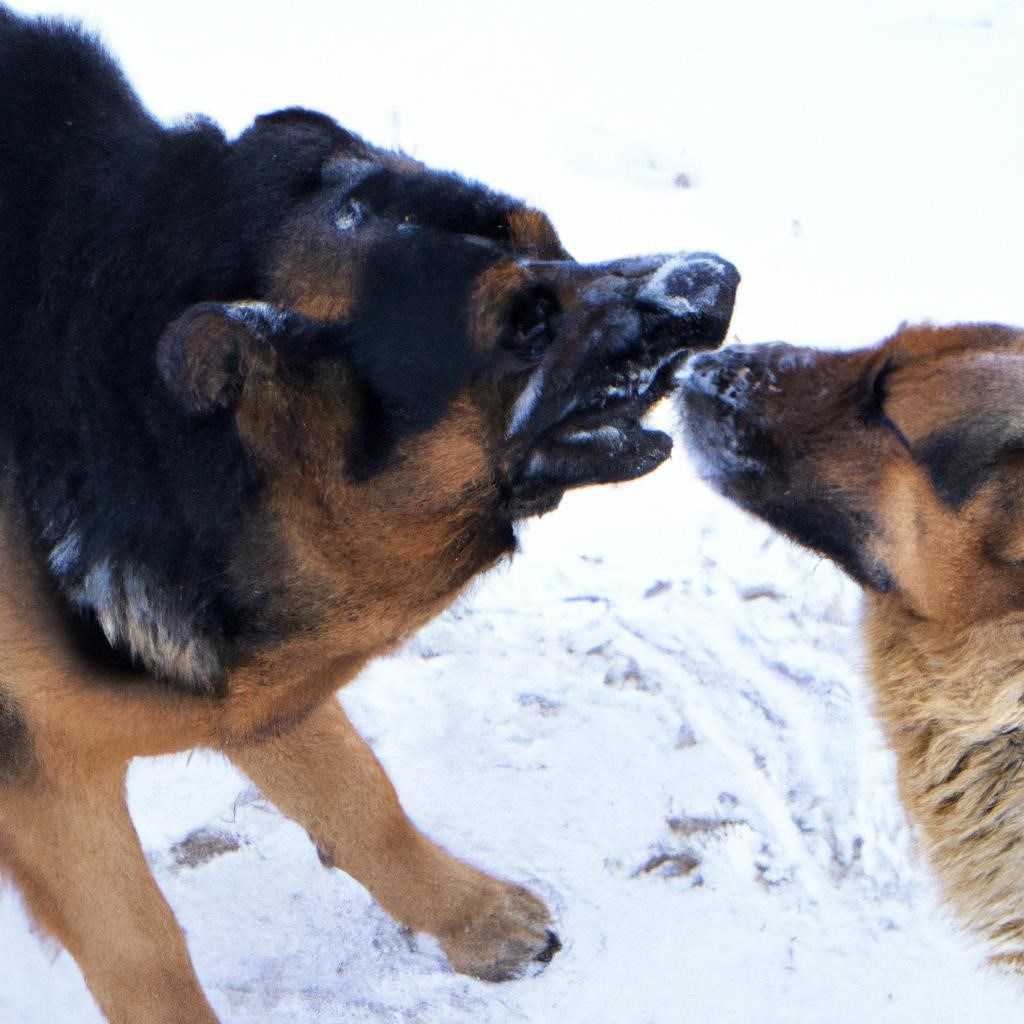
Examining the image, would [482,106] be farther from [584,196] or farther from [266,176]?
[266,176]

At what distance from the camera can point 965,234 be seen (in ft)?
23.5

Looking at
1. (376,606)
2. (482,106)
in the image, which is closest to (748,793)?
(376,606)

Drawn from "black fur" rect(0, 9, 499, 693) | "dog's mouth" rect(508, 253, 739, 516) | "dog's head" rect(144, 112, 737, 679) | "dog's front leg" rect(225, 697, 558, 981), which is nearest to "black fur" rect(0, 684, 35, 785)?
"black fur" rect(0, 9, 499, 693)

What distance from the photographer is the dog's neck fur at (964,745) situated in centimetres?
339

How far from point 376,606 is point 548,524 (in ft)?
7.99

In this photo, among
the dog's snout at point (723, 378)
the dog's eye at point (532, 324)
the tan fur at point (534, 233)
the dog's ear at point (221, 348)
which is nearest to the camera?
the dog's ear at point (221, 348)

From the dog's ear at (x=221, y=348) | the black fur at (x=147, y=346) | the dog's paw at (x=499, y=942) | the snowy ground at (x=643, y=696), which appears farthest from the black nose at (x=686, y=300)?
the dog's paw at (x=499, y=942)

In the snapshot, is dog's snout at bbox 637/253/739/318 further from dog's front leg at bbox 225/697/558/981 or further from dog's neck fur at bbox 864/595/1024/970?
dog's front leg at bbox 225/697/558/981

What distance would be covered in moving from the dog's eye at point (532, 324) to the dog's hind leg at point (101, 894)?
5.21 feet

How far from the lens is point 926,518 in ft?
11.0

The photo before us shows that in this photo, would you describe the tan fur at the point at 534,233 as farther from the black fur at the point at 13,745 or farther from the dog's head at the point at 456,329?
the black fur at the point at 13,745

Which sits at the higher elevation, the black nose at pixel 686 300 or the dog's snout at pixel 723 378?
the black nose at pixel 686 300

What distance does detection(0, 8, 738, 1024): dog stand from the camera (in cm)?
302

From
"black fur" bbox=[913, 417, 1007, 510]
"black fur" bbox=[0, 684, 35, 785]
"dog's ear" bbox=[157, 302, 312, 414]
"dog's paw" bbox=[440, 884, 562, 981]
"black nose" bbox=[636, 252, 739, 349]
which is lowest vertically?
"dog's paw" bbox=[440, 884, 562, 981]
